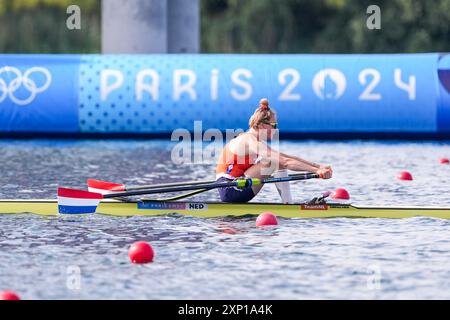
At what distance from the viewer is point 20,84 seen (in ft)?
71.0

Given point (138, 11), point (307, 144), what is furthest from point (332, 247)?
point (138, 11)

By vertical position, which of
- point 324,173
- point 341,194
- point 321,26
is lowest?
point 341,194

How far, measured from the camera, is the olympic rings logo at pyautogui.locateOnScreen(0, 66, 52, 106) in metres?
21.6

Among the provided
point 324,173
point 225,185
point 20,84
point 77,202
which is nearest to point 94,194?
point 77,202

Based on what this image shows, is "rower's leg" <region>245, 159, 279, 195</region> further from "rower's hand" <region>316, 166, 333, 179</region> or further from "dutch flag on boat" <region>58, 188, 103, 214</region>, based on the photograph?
"dutch flag on boat" <region>58, 188, 103, 214</region>

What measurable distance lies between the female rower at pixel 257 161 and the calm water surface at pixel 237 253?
57 cm

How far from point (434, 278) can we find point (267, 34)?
2953 cm

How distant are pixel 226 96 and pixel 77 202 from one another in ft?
32.7

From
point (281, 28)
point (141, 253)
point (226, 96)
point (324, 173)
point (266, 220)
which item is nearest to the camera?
point (141, 253)

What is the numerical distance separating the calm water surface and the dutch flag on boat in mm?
127

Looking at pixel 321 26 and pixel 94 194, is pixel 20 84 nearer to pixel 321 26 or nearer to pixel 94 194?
pixel 94 194

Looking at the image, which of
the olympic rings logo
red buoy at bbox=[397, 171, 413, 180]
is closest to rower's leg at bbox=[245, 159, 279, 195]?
red buoy at bbox=[397, 171, 413, 180]

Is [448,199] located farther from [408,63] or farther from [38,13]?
[38,13]
